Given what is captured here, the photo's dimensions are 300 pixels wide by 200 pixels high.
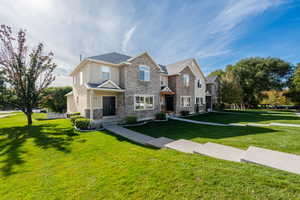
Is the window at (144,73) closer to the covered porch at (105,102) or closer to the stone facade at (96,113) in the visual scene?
the covered porch at (105,102)

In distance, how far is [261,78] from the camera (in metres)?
30.3

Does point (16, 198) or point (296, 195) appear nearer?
point (296, 195)

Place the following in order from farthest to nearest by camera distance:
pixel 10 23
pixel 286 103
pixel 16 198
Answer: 1. pixel 286 103
2. pixel 10 23
3. pixel 16 198

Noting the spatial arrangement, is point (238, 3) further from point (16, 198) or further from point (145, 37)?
point (16, 198)

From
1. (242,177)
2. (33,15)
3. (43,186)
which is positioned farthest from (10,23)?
(242,177)

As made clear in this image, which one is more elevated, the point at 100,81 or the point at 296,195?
the point at 100,81

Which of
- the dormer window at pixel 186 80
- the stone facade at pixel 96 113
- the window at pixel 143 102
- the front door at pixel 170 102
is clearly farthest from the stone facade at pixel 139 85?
the dormer window at pixel 186 80

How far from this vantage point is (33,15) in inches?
322

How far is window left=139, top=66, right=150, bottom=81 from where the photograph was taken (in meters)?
13.2

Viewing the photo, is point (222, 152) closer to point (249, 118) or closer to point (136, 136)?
point (136, 136)

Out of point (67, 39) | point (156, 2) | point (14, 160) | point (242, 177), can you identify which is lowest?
point (14, 160)

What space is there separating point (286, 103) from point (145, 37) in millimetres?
38857

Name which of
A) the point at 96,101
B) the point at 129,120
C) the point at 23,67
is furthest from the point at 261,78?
the point at 23,67

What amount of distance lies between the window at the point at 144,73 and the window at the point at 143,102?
6.74 feet
